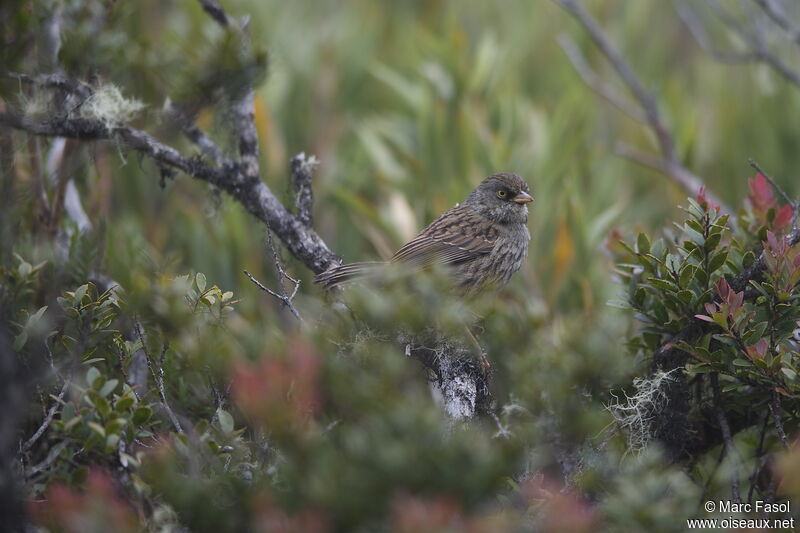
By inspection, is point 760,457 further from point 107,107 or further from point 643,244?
point 107,107

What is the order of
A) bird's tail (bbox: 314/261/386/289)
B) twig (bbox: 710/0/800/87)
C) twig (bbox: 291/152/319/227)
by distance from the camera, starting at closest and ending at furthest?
1. bird's tail (bbox: 314/261/386/289)
2. twig (bbox: 291/152/319/227)
3. twig (bbox: 710/0/800/87)

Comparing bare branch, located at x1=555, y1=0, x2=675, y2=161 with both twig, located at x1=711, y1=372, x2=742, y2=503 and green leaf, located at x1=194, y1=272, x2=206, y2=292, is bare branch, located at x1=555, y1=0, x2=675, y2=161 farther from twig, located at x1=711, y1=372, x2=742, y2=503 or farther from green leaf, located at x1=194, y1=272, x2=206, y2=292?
green leaf, located at x1=194, y1=272, x2=206, y2=292

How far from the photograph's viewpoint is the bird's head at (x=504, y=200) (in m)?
4.60

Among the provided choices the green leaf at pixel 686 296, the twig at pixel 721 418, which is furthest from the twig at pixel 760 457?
the green leaf at pixel 686 296

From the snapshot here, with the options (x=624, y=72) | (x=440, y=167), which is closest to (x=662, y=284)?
(x=624, y=72)

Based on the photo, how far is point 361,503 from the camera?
167 centimetres

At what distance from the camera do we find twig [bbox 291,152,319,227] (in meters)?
3.23

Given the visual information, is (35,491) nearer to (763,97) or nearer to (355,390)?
(355,390)

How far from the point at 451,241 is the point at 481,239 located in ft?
0.56

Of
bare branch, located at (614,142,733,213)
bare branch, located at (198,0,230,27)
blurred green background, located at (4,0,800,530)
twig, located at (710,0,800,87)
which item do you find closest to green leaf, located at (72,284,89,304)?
blurred green background, located at (4,0,800,530)

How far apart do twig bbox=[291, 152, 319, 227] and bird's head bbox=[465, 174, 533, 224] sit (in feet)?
4.99

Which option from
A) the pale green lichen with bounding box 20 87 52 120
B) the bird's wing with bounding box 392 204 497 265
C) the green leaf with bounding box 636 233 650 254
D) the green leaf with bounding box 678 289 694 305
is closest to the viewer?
the green leaf with bounding box 678 289 694 305

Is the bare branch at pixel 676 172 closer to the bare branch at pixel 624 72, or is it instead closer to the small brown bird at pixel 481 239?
the bare branch at pixel 624 72

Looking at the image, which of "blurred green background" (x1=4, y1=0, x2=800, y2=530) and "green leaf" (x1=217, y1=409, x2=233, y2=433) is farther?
"blurred green background" (x1=4, y1=0, x2=800, y2=530)
